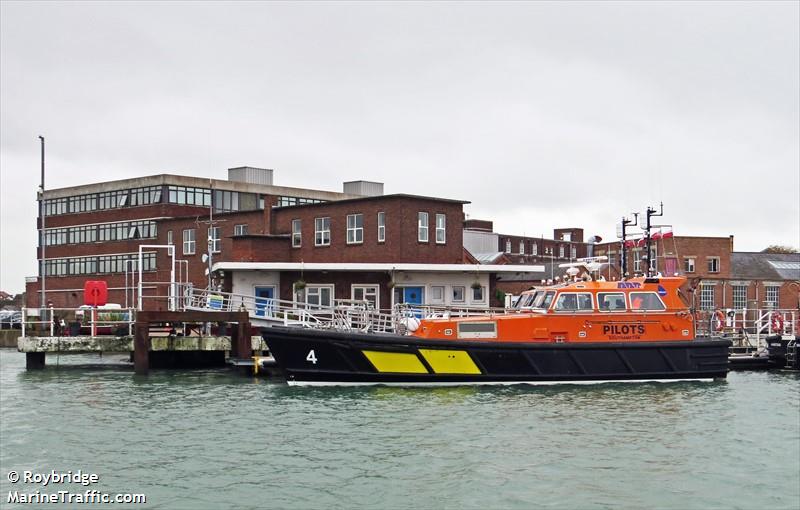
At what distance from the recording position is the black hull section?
26.4 meters

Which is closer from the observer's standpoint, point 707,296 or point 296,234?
point 296,234

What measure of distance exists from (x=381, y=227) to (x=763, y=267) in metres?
38.3

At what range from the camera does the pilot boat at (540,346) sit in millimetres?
26469

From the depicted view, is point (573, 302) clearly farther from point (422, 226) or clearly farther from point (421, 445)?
point (422, 226)

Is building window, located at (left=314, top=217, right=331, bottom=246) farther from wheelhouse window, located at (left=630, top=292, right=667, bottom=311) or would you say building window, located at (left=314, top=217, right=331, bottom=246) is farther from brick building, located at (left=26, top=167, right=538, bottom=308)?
wheelhouse window, located at (left=630, top=292, right=667, bottom=311)

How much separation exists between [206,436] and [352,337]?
7.47 metres

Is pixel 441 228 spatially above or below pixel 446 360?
above

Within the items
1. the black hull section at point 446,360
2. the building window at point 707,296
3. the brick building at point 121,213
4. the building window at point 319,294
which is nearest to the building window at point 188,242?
the brick building at point 121,213

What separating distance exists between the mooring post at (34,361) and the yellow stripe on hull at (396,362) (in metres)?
16.9

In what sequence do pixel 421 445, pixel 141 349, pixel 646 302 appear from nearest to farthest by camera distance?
pixel 421 445
pixel 646 302
pixel 141 349

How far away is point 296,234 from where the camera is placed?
4488 cm

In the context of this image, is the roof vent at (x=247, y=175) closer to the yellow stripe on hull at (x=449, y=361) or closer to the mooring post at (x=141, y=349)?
the mooring post at (x=141, y=349)

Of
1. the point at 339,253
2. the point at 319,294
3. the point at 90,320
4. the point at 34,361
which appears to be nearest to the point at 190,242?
the point at 90,320

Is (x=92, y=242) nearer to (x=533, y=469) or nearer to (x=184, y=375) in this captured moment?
(x=184, y=375)
